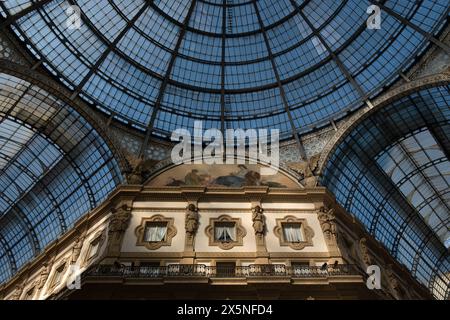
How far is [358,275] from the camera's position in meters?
A: 22.5

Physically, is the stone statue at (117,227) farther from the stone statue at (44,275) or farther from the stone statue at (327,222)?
the stone statue at (327,222)

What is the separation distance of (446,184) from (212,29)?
32475 mm

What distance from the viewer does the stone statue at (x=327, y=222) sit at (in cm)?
2655

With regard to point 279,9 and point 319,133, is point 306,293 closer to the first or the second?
point 319,133

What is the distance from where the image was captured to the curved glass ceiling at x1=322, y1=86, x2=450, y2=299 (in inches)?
1366

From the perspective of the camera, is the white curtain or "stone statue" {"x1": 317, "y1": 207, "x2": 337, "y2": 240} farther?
"stone statue" {"x1": 317, "y1": 207, "x2": 337, "y2": 240}

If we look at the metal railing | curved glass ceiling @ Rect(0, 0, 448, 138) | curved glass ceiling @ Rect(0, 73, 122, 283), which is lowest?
the metal railing

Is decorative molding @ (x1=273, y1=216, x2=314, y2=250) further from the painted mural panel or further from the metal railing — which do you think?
the painted mural panel

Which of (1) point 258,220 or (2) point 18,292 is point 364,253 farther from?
(2) point 18,292

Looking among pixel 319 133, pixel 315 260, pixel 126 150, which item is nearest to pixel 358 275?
pixel 315 260

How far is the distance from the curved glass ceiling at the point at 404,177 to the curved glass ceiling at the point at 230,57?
11.6 ft

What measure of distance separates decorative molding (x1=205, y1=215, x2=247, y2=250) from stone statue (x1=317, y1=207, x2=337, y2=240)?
5.79 m

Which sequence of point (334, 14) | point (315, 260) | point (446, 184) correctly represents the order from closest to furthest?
1. point (315, 260)
2. point (334, 14)
3. point (446, 184)

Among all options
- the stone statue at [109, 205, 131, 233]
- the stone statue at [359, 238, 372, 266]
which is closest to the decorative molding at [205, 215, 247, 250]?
the stone statue at [109, 205, 131, 233]
